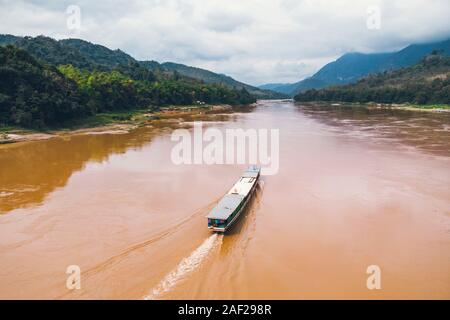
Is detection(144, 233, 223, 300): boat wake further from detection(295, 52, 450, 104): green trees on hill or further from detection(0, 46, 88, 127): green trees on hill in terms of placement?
detection(295, 52, 450, 104): green trees on hill

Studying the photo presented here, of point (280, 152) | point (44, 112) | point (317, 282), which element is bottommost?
point (317, 282)

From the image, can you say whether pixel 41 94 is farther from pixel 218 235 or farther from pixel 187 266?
pixel 187 266

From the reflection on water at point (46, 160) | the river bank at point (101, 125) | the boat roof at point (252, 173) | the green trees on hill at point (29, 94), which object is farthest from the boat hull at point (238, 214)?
the green trees on hill at point (29, 94)

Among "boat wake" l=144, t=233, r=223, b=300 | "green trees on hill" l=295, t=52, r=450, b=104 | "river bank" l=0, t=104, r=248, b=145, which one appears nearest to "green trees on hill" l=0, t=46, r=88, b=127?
"river bank" l=0, t=104, r=248, b=145

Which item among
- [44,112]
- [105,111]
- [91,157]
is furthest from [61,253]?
[105,111]

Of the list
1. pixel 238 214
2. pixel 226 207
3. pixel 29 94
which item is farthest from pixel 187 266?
pixel 29 94

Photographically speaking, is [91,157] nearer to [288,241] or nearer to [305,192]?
[305,192]
